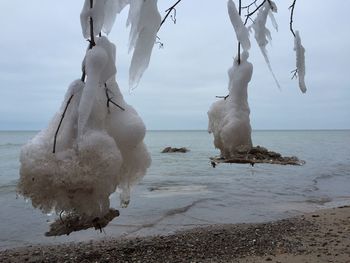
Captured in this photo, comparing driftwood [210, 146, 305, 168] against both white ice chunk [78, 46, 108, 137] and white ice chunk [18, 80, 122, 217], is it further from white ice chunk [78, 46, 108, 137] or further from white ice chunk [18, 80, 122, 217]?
white ice chunk [78, 46, 108, 137]

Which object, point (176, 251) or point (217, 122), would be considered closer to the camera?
point (217, 122)

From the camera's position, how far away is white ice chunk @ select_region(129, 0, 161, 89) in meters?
1.81

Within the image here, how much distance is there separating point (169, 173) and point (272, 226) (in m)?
17.3

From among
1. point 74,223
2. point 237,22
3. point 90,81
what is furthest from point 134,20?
point 74,223

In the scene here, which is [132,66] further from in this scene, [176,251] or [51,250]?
[51,250]

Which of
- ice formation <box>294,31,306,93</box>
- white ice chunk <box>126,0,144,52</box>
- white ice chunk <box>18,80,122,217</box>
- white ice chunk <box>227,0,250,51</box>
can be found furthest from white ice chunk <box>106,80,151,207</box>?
ice formation <box>294,31,306,93</box>

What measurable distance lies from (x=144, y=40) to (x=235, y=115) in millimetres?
1139

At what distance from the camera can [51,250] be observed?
34.4 feet

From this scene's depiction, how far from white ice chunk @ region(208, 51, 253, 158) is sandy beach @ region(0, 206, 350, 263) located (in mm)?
6643

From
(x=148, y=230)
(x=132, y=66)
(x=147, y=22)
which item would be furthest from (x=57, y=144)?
(x=148, y=230)

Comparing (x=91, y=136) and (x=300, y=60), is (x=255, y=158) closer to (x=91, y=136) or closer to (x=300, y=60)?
(x=300, y=60)

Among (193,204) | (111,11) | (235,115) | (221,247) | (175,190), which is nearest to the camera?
(111,11)

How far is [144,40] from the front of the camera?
1.82m

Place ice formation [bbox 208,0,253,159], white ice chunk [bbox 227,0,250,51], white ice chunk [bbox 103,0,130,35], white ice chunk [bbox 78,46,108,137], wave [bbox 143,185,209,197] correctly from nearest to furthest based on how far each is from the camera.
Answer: white ice chunk [bbox 78,46,108,137] < white ice chunk [bbox 103,0,130,35] < white ice chunk [bbox 227,0,250,51] < ice formation [bbox 208,0,253,159] < wave [bbox 143,185,209,197]
